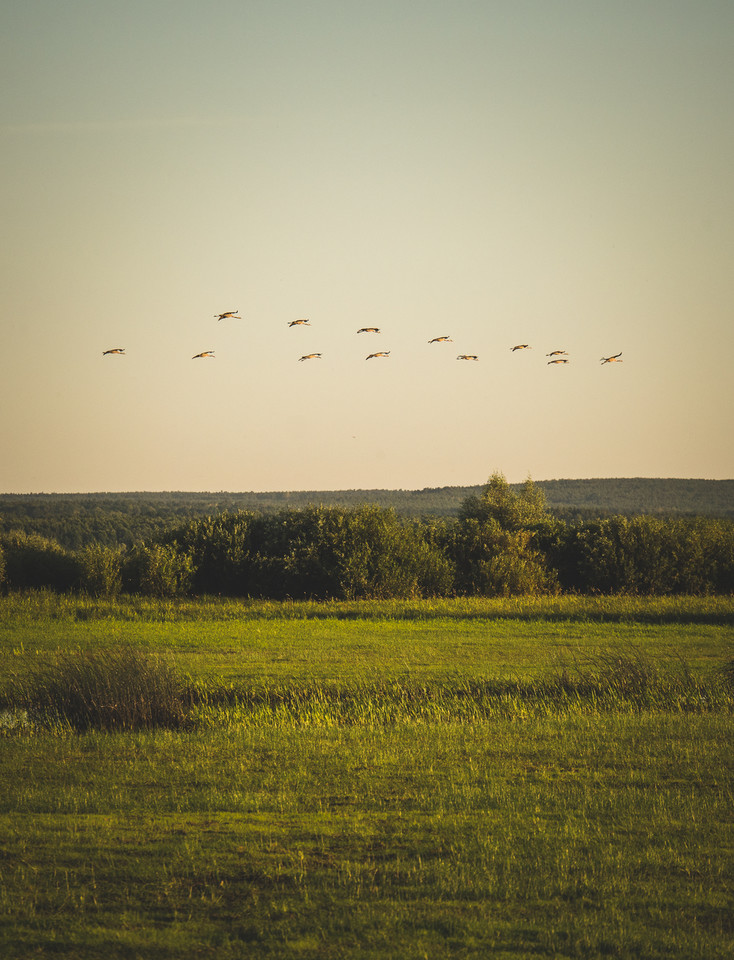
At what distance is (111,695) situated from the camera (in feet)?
55.9

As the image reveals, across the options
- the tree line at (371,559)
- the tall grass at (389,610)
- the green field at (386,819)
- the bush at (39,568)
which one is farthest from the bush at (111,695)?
the bush at (39,568)

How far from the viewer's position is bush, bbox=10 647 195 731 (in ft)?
55.3

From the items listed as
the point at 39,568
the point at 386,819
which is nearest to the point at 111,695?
the point at 386,819

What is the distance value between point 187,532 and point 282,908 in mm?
40142

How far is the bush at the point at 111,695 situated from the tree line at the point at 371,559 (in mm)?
25407

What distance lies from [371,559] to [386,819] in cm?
3352

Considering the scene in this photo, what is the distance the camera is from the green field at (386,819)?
759 centimetres

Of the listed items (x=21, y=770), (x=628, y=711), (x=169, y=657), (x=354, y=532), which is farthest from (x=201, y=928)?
(x=354, y=532)

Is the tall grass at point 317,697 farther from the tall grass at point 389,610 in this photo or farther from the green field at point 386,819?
A: the tall grass at point 389,610

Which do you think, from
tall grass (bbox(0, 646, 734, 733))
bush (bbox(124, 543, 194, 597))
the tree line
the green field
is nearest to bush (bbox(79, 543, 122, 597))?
the tree line

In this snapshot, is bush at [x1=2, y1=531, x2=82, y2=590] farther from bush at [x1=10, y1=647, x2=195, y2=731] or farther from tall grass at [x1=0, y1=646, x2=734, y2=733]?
bush at [x1=10, y1=647, x2=195, y2=731]

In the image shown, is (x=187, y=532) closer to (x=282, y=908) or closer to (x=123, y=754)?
(x=123, y=754)

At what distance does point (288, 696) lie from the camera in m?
19.7

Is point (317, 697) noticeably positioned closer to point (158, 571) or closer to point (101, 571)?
point (158, 571)
